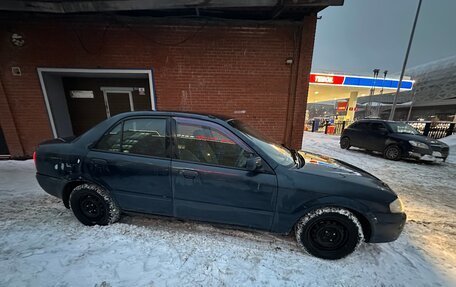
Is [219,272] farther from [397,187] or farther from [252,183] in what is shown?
[397,187]

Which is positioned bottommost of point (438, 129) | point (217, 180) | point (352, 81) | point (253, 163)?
point (438, 129)

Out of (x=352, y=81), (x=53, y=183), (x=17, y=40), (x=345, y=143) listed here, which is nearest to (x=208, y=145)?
(x=53, y=183)

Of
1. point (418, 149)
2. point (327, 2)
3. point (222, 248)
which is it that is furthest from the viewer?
point (418, 149)

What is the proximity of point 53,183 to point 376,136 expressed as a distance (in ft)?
31.5

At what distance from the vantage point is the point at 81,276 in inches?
74.9

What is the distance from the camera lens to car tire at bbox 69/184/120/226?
2570 millimetres

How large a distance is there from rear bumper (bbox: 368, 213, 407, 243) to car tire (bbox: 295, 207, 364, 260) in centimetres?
15

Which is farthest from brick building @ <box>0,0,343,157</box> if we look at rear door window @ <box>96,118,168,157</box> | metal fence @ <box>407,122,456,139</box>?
metal fence @ <box>407,122,456,139</box>

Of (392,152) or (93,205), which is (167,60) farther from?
(392,152)

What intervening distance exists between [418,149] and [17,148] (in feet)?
40.6

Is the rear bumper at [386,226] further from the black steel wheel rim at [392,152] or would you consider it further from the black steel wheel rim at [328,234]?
the black steel wheel rim at [392,152]

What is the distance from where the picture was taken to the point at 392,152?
7.05 metres

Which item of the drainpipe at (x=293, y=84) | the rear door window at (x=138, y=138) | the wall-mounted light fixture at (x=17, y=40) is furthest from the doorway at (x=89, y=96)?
the drainpipe at (x=293, y=84)

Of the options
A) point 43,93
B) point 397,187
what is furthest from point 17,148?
point 397,187
